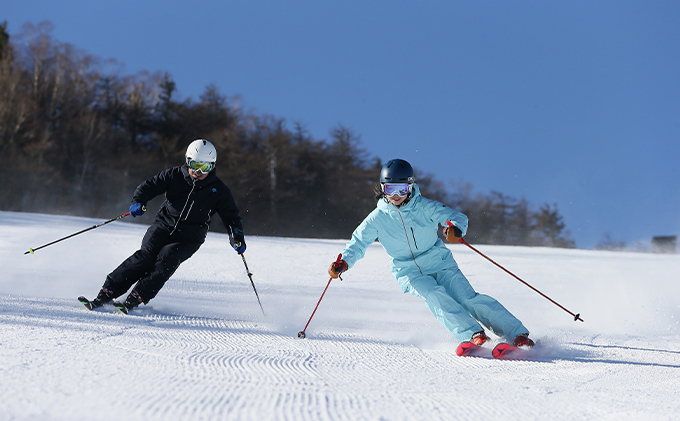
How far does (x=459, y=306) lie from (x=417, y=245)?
0.54m

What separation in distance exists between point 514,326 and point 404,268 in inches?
33.1

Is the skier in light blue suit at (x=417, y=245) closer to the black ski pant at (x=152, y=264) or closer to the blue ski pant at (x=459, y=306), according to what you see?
the blue ski pant at (x=459, y=306)

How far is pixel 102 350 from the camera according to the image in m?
2.45

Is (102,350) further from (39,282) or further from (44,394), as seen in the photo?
(39,282)

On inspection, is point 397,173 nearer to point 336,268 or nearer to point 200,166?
point 336,268

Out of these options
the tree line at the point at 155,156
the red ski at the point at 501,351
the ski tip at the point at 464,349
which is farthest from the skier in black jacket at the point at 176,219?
the tree line at the point at 155,156

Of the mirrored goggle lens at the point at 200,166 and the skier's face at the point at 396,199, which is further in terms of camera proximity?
the mirrored goggle lens at the point at 200,166

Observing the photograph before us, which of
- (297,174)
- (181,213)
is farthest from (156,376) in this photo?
(297,174)

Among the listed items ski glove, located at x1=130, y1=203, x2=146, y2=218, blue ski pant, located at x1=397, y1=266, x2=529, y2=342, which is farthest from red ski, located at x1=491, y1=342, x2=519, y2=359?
ski glove, located at x1=130, y1=203, x2=146, y2=218

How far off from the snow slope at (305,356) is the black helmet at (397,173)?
112 cm

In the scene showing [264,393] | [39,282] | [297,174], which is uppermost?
[297,174]

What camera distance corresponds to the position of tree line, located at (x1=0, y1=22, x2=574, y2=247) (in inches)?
1084

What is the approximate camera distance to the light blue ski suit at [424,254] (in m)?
3.43

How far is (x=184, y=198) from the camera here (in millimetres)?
4273
